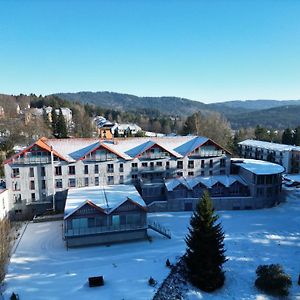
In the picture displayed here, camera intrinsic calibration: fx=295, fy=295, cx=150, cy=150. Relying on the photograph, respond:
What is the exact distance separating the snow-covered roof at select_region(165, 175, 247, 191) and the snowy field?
6.07m

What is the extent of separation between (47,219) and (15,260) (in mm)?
10314

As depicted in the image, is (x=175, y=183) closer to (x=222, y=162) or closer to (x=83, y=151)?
(x=222, y=162)

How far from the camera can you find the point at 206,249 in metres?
25.8

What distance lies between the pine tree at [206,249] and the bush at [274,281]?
3.53 metres

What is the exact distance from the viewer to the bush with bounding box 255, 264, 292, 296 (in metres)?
25.5

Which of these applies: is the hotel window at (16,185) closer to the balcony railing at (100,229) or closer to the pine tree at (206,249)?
the balcony railing at (100,229)

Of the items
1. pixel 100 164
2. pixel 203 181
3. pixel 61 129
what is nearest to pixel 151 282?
pixel 100 164

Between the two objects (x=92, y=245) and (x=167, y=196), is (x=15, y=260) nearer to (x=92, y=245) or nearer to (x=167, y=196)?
(x=92, y=245)

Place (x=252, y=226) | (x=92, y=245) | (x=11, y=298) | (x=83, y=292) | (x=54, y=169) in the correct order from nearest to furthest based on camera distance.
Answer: (x=11, y=298), (x=83, y=292), (x=92, y=245), (x=252, y=226), (x=54, y=169)

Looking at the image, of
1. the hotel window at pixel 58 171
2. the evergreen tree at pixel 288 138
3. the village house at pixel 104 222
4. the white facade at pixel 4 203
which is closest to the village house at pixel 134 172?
the hotel window at pixel 58 171

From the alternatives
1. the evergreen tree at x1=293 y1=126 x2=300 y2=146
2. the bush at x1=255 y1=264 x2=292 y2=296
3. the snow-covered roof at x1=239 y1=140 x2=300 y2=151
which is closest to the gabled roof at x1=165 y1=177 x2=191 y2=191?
Result: the bush at x1=255 y1=264 x2=292 y2=296

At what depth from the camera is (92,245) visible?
111 ft

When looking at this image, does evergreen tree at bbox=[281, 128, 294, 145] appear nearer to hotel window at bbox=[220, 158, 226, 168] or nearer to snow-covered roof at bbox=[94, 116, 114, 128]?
hotel window at bbox=[220, 158, 226, 168]

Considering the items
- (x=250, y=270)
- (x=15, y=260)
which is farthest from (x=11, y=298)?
(x=250, y=270)
